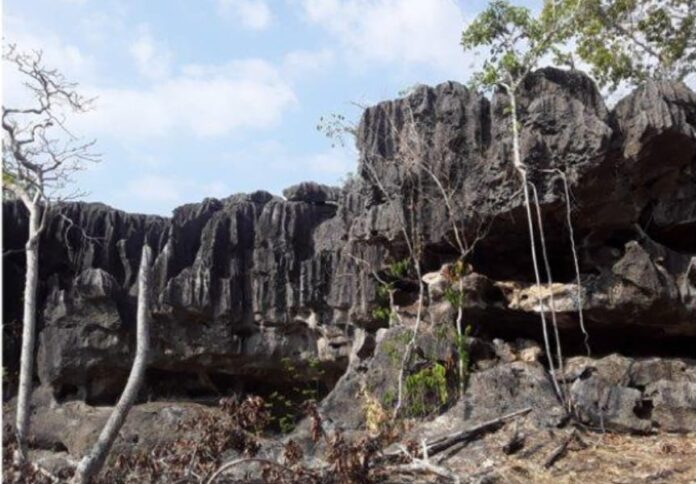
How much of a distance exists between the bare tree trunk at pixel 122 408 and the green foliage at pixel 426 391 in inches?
145

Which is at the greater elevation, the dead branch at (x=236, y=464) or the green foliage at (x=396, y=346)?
the green foliage at (x=396, y=346)

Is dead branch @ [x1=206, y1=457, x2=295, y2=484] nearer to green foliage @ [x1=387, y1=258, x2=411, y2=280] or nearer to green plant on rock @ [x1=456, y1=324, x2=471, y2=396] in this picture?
green plant on rock @ [x1=456, y1=324, x2=471, y2=396]

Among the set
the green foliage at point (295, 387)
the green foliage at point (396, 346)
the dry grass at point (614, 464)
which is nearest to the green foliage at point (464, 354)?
the green foliage at point (396, 346)

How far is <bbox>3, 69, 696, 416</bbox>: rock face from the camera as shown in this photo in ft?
30.0

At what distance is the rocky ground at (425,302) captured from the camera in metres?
7.55

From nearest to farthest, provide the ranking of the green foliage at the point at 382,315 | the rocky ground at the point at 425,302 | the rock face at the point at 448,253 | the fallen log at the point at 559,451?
the fallen log at the point at 559,451
the rocky ground at the point at 425,302
the rock face at the point at 448,253
the green foliage at the point at 382,315

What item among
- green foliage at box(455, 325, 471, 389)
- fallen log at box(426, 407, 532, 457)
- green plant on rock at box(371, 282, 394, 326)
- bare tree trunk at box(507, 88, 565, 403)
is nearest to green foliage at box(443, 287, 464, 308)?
green foliage at box(455, 325, 471, 389)

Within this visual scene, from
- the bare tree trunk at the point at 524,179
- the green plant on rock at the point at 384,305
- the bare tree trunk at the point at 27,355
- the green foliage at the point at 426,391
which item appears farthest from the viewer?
the green plant on rock at the point at 384,305

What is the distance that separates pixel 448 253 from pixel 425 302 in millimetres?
692

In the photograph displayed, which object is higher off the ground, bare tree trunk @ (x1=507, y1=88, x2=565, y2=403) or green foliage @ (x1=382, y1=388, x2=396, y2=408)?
bare tree trunk @ (x1=507, y1=88, x2=565, y2=403)

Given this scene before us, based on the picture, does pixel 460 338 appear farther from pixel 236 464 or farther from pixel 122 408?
pixel 122 408

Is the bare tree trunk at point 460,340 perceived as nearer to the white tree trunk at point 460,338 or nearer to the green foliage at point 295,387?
the white tree trunk at point 460,338

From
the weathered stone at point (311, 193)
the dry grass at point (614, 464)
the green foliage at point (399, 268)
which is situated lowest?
the dry grass at point (614, 464)

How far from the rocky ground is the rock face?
1.1 inches
